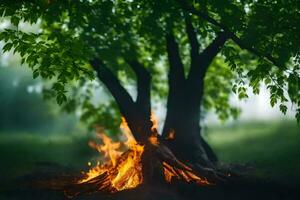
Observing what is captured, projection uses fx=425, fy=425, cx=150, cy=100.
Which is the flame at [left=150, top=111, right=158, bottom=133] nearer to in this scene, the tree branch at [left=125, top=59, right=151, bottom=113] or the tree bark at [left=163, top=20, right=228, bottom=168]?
the tree branch at [left=125, top=59, right=151, bottom=113]

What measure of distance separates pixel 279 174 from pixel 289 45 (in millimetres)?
5668

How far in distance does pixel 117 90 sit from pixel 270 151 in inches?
514

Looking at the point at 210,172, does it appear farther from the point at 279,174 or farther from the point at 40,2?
the point at 40,2

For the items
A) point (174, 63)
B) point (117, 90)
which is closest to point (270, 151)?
point (174, 63)

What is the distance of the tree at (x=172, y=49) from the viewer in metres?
11.3

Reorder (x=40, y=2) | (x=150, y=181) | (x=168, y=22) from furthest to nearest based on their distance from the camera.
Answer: (x=168, y=22) → (x=150, y=181) → (x=40, y=2)

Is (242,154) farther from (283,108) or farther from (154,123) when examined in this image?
(283,108)

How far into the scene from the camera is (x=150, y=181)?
13.1m

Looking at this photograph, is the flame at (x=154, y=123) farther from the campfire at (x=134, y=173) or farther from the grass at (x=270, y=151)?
the grass at (x=270, y=151)

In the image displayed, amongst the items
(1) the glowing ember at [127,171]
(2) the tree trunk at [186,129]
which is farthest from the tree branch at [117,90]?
(2) the tree trunk at [186,129]

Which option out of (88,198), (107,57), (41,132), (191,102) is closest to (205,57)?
(191,102)

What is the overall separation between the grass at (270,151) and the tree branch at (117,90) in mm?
5444

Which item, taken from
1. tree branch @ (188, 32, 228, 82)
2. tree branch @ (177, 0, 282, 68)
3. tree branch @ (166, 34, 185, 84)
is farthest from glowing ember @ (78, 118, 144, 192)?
tree branch @ (177, 0, 282, 68)

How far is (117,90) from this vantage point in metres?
16.1
